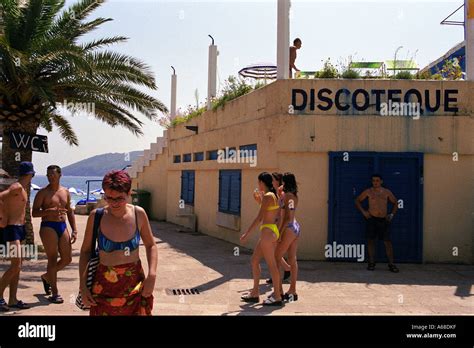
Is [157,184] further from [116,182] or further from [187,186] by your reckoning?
[116,182]

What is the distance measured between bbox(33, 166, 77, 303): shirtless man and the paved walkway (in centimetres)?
38

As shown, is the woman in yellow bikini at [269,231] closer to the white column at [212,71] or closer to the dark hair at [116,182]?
the dark hair at [116,182]

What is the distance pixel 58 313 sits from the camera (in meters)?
5.96

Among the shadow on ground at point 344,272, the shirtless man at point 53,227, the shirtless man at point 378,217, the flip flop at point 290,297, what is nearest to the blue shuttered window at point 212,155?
the shadow on ground at point 344,272

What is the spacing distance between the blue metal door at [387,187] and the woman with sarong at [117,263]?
646cm

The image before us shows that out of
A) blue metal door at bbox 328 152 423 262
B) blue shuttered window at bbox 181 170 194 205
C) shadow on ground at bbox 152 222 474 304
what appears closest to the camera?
shadow on ground at bbox 152 222 474 304

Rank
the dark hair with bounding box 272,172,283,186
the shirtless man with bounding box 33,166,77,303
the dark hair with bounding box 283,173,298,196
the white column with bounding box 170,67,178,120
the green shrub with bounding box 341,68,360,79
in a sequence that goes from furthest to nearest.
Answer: the white column with bounding box 170,67,178,120 → the green shrub with bounding box 341,68,360,79 → the dark hair with bounding box 272,172,283,186 → the dark hair with bounding box 283,173,298,196 → the shirtless man with bounding box 33,166,77,303

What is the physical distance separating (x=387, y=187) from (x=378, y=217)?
0.98 metres

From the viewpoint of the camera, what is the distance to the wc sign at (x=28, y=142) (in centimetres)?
956

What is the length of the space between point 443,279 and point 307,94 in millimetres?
4262

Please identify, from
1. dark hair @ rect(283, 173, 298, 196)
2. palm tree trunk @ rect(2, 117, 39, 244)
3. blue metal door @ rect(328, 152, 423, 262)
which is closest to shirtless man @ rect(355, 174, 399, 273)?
blue metal door @ rect(328, 152, 423, 262)

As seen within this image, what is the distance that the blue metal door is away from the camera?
386 inches

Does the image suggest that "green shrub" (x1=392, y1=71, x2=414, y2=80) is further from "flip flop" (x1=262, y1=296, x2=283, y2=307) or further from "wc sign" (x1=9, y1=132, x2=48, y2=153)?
"wc sign" (x1=9, y1=132, x2=48, y2=153)

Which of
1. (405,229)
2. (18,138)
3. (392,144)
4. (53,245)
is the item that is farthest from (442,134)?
(18,138)
